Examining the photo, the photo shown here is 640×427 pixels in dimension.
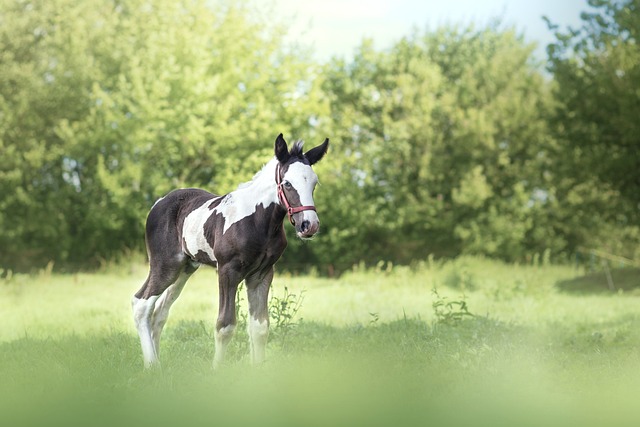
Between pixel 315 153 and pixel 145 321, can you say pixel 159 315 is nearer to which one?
pixel 145 321

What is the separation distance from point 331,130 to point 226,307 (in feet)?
69.3

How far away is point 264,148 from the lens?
25484 mm

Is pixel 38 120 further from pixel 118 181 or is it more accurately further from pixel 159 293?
pixel 159 293

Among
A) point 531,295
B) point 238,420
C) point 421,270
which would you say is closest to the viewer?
point 238,420

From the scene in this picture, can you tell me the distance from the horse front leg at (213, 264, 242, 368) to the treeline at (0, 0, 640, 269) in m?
16.2

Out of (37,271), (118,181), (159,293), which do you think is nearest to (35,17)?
(118,181)

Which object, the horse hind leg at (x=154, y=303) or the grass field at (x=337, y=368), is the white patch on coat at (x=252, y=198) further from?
the grass field at (x=337, y=368)

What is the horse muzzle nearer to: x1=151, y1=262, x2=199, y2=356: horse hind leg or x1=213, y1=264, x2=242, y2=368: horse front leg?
x1=213, y1=264, x2=242, y2=368: horse front leg

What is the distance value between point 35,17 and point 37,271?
873 cm

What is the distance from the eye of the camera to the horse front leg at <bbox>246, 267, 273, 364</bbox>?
7680 millimetres

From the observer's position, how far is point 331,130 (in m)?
28.2

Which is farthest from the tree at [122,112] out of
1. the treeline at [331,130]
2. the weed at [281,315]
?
the weed at [281,315]

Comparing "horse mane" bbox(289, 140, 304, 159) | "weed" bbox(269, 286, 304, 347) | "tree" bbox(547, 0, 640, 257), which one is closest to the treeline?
"tree" bbox(547, 0, 640, 257)

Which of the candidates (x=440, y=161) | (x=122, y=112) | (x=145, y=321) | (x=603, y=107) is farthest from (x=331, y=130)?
(x=145, y=321)
